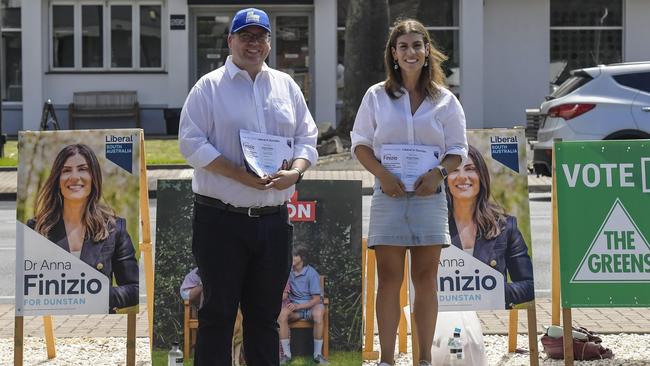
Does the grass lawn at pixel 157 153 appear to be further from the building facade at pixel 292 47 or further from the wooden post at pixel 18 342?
the wooden post at pixel 18 342

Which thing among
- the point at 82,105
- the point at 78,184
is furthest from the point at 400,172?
the point at 82,105

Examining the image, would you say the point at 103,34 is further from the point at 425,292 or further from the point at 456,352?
the point at 425,292

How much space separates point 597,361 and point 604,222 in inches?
36.4

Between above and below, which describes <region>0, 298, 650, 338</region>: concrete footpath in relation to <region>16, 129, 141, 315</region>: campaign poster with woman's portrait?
below

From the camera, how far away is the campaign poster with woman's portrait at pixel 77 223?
6.21 metres

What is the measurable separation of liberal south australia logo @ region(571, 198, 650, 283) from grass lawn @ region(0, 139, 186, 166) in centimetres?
1424

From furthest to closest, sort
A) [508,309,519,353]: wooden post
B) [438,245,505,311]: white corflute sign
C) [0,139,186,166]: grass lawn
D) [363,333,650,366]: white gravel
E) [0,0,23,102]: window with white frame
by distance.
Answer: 1. [0,0,23,102]: window with white frame
2. [0,139,186,166]: grass lawn
3. [508,309,519,353]: wooden post
4. [363,333,650,366]: white gravel
5. [438,245,505,311]: white corflute sign

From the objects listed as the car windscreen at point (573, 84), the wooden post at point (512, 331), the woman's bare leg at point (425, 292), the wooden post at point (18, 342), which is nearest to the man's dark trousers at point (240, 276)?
the woman's bare leg at point (425, 292)

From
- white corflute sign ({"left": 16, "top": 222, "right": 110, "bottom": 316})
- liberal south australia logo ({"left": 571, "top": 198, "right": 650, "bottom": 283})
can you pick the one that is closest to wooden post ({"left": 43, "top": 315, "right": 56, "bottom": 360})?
white corflute sign ({"left": 16, "top": 222, "right": 110, "bottom": 316})

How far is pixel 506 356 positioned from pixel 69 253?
107 inches

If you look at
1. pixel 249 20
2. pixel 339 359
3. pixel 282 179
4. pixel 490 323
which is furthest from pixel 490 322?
pixel 249 20

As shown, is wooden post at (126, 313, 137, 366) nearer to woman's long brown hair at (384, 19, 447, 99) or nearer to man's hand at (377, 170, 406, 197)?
man's hand at (377, 170, 406, 197)

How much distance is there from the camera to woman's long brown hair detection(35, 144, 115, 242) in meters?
6.20

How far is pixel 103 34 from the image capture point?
93.3ft
